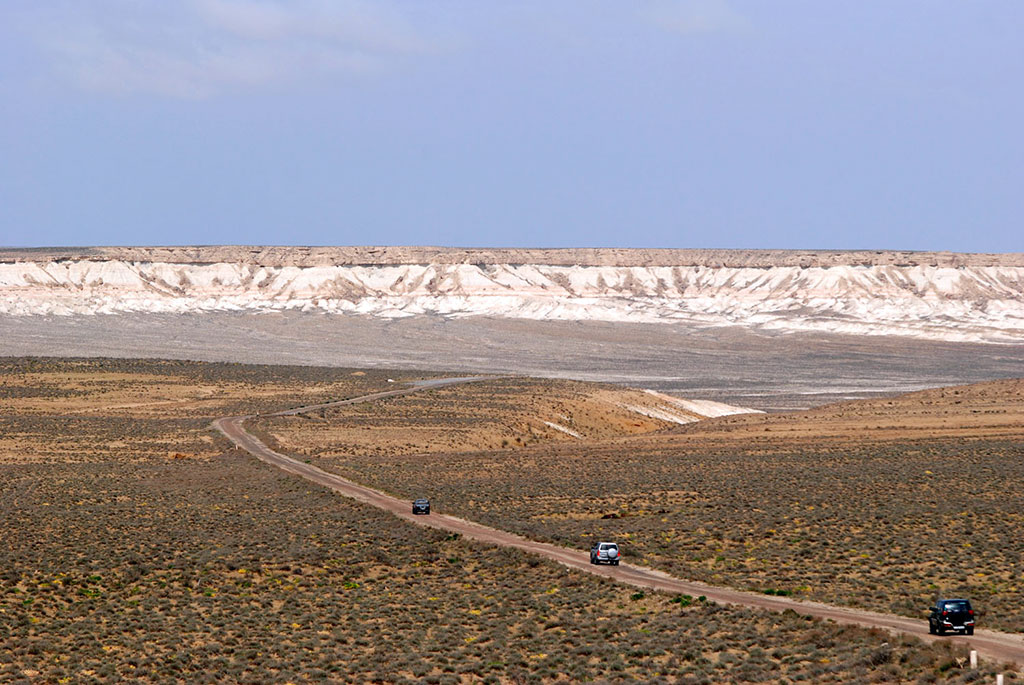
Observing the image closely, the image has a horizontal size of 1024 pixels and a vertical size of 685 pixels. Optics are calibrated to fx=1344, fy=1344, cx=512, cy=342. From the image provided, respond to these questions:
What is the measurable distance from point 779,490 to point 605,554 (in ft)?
44.6

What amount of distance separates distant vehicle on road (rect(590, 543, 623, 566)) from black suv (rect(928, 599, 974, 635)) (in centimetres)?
991

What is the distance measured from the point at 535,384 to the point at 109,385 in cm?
2961

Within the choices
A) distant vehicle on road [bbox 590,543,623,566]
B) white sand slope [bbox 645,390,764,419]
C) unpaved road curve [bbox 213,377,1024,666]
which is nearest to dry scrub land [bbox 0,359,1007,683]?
unpaved road curve [bbox 213,377,1024,666]

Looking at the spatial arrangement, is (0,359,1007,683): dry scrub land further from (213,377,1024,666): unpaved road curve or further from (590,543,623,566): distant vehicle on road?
(590,543,623,566): distant vehicle on road

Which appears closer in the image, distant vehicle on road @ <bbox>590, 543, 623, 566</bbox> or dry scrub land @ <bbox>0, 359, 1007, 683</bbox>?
dry scrub land @ <bbox>0, 359, 1007, 683</bbox>

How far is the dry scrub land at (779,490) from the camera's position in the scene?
29.9 meters

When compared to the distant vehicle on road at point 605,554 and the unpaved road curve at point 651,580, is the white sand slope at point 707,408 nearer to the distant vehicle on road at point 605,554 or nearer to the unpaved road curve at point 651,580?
the unpaved road curve at point 651,580

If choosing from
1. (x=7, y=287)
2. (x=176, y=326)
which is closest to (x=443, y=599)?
(x=176, y=326)

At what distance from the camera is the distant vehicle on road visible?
3134cm

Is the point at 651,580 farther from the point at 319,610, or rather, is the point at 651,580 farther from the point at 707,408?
the point at 707,408

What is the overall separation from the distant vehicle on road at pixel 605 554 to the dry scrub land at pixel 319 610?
1271 millimetres

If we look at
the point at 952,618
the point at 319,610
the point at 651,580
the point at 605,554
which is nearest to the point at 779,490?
the point at 605,554

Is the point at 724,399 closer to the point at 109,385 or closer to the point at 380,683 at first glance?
the point at 109,385

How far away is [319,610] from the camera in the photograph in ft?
90.4
